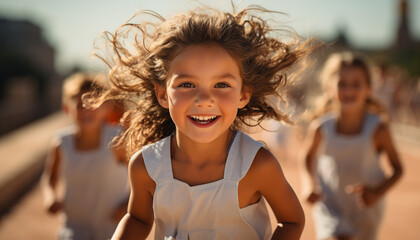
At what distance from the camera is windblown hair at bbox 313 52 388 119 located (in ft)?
14.6

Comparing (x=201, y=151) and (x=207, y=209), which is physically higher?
(x=201, y=151)

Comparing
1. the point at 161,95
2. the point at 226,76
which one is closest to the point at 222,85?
the point at 226,76

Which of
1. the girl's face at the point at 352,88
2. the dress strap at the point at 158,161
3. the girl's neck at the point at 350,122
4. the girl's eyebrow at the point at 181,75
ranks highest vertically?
the girl's eyebrow at the point at 181,75

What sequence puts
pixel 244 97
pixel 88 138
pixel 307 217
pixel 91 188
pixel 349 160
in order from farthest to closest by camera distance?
pixel 307 217 → pixel 88 138 → pixel 349 160 → pixel 91 188 → pixel 244 97

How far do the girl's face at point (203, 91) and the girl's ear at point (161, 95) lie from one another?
0.19 meters

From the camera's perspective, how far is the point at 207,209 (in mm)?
2215

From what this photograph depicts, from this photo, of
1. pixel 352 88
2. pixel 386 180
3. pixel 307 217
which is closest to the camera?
pixel 386 180

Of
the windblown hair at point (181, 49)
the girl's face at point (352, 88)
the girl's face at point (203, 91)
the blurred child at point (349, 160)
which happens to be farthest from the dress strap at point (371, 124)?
the girl's face at point (203, 91)

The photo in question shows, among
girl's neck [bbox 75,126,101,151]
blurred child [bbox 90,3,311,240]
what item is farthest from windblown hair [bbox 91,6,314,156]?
girl's neck [bbox 75,126,101,151]

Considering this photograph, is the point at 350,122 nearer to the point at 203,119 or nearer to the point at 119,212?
the point at 119,212

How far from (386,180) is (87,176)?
8.18ft

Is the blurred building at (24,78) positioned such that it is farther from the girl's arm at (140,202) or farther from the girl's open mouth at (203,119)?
the girl's open mouth at (203,119)

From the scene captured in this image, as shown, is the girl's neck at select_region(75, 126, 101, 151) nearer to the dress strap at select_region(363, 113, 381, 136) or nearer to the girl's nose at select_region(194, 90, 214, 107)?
the girl's nose at select_region(194, 90, 214, 107)

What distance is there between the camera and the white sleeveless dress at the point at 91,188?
3.81m
